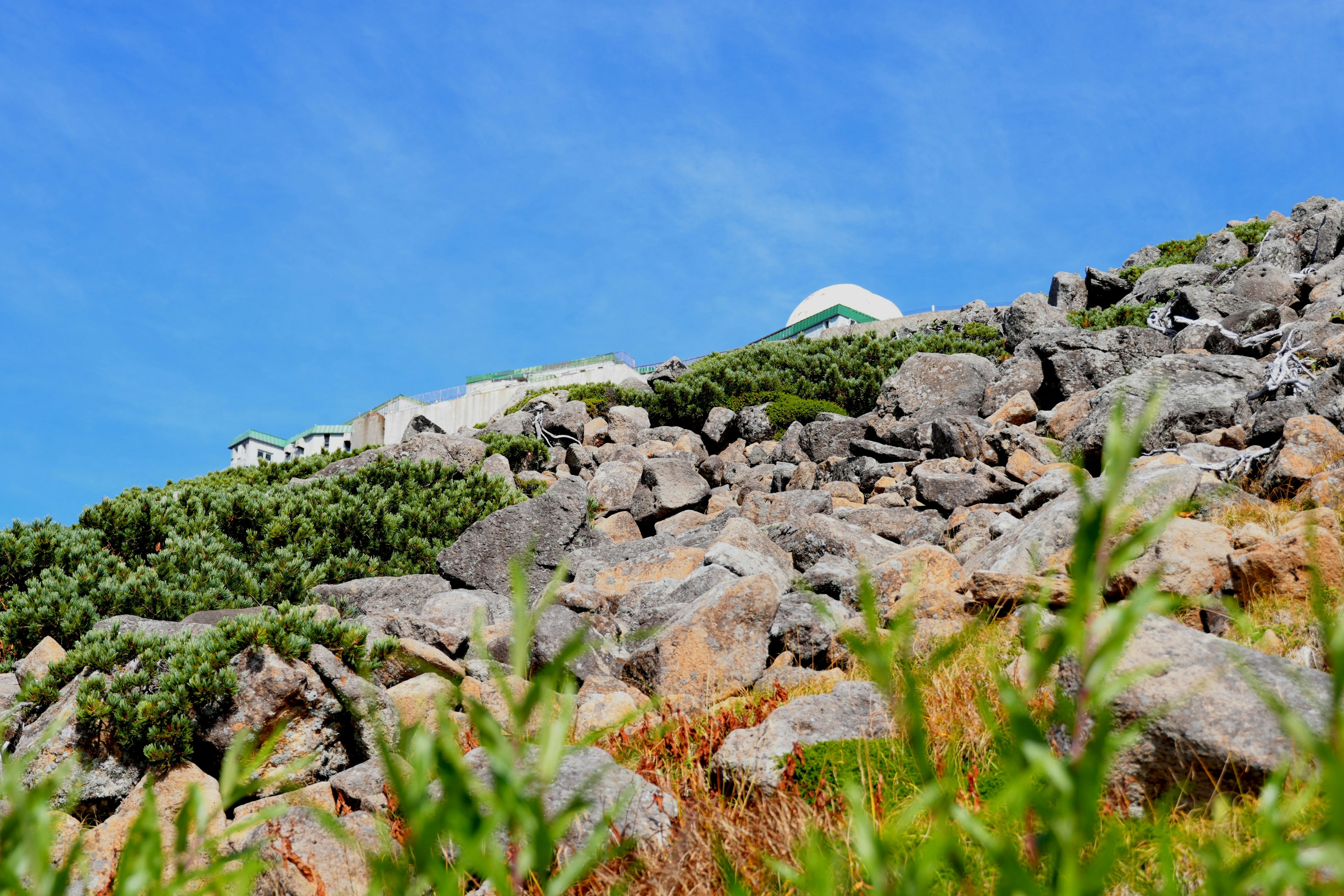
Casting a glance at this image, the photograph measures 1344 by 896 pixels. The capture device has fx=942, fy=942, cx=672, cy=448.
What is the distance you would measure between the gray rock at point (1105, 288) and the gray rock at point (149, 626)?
27620 millimetres

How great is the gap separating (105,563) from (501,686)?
11.7 m

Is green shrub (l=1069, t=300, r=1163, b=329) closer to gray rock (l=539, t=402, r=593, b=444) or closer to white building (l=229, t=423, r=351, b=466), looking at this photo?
gray rock (l=539, t=402, r=593, b=444)

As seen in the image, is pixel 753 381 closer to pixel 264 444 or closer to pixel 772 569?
pixel 772 569

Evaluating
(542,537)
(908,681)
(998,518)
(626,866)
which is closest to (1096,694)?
(908,681)

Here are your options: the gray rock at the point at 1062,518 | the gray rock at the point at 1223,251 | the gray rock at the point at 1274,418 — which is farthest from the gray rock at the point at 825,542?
the gray rock at the point at 1223,251

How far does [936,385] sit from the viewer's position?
18.9 m

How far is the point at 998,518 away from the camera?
32.0 ft

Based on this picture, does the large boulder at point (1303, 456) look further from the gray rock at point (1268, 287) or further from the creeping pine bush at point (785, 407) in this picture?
the gray rock at point (1268, 287)

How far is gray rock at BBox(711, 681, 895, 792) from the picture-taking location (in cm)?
440

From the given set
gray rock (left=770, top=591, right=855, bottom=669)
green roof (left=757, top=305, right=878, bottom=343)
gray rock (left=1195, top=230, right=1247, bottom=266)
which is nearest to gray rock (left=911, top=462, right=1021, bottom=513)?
gray rock (left=770, top=591, right=855, bottom=669)

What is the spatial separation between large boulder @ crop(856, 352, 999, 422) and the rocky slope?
0.18 ft

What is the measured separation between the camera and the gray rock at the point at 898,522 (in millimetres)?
10906

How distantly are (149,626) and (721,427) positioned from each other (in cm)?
1325

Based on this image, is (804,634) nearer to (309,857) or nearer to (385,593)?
(309,857)
